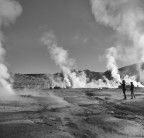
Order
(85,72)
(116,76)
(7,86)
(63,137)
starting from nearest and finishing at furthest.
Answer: (63,137) → (7,86) → (116,76) → (85,72)

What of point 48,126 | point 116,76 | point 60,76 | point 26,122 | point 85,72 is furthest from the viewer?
point 85,72

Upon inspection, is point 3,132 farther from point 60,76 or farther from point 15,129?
point 60,76

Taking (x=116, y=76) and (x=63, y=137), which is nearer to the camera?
(x=63, y=137)

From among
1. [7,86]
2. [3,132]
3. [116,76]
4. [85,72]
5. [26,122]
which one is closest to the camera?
[3,132]

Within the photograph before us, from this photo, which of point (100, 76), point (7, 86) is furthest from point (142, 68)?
point (7, 86)

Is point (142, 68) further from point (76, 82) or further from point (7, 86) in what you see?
point (7, 86)

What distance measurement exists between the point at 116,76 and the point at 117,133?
85.6 metres

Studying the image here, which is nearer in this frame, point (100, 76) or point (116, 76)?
point (116, 76)

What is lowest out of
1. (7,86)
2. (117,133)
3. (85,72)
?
(117,133)

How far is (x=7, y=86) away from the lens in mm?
47594

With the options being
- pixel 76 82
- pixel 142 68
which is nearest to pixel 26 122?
pixel 76 82

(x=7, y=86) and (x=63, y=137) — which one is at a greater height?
(x=7, y=86)

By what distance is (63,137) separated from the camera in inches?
329

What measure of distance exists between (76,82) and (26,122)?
101 metres
